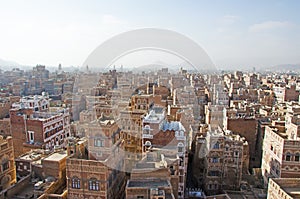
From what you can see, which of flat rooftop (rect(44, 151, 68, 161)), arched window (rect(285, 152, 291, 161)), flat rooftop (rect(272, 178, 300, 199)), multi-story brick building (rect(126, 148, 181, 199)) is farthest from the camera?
flat rooftop (rect(44, 151, 68, 161))

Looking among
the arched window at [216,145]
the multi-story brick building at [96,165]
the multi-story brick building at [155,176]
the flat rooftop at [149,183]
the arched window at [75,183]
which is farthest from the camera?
the arched window at [216,145]

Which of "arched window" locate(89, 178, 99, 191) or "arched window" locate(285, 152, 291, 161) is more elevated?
"arched window" locate(285, 152, 291, 161)

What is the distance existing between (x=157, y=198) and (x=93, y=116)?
21.2m

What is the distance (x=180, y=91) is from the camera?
43.2 metres

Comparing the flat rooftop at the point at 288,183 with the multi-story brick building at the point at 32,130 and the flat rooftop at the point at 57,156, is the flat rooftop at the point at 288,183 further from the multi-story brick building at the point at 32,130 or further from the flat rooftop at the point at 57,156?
the multi-story brick building at the point at 32,130

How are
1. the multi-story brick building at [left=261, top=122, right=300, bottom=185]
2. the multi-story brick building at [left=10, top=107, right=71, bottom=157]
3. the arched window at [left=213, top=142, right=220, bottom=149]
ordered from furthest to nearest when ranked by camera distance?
the multi-story brick building at [left=10, top=107, right=71, bottom=157] < the arched window at [left=213, top=142, right=220, bottom=149] < the multi-story brick building at [left=261, top=122, right=300, bottom=185]

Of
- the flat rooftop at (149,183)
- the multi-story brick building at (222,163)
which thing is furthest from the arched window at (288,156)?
the flat rooftop at (149,183)

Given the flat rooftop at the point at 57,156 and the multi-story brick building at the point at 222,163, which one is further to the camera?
the multi-story brick building at the point at 222,163

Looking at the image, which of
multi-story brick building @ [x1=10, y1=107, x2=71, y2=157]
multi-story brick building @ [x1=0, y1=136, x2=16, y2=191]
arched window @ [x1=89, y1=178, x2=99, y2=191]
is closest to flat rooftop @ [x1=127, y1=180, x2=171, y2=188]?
arched window @ [x1=89, y1=178, x2=99, y2=191]

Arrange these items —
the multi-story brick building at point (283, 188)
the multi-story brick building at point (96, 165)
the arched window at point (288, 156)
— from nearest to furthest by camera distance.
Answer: the multi-story brick building at point (283, 188), the multi-story brick building at point (96, 165), the arched window at point (288, 156)

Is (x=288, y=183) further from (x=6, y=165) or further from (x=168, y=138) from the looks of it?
(x=6, y=165)

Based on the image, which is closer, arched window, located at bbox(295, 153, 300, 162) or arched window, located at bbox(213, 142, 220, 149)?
arched window, located at bbox(295, 153, 300, 162)

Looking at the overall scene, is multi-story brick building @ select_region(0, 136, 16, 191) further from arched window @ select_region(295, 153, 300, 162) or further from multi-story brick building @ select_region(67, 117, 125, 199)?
arched window @ select_region(295, 153, 300, 162)

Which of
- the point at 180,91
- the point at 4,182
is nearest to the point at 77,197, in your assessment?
the point at 4,182
